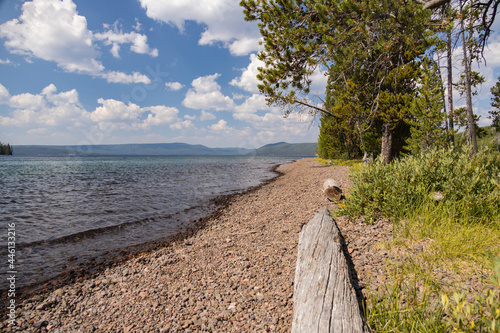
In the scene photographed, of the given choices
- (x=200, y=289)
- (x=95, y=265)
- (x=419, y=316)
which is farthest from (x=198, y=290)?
(x=95, y=265)

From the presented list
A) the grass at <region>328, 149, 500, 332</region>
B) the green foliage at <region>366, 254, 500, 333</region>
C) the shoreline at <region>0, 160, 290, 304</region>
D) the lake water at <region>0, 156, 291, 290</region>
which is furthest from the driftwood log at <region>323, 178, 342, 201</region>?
the green foliage at <region>366, 254, 500, 333</region>

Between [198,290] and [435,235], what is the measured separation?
4885 millimetres

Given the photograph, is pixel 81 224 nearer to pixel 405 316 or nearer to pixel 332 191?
pixel 332 191

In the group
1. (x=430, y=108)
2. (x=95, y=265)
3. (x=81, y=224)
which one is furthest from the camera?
(x=430, y=108)

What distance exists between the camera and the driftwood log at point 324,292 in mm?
3029

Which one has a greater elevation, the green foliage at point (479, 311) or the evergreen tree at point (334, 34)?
the evergreen tree at point (334, 34)

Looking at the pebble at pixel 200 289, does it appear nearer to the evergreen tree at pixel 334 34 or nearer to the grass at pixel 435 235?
the grass at pixel 435 235

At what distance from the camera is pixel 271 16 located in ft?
27.8

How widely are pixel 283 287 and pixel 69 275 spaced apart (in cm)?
621

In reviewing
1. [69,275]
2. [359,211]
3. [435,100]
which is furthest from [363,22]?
[435,100]

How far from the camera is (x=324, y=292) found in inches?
137

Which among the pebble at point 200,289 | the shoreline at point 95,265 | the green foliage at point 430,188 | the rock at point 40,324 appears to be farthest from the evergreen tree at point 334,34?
the rock at point 40,324

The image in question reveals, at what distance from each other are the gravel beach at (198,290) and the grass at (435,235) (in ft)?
1.44

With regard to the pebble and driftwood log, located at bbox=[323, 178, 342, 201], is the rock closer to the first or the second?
the pebble
